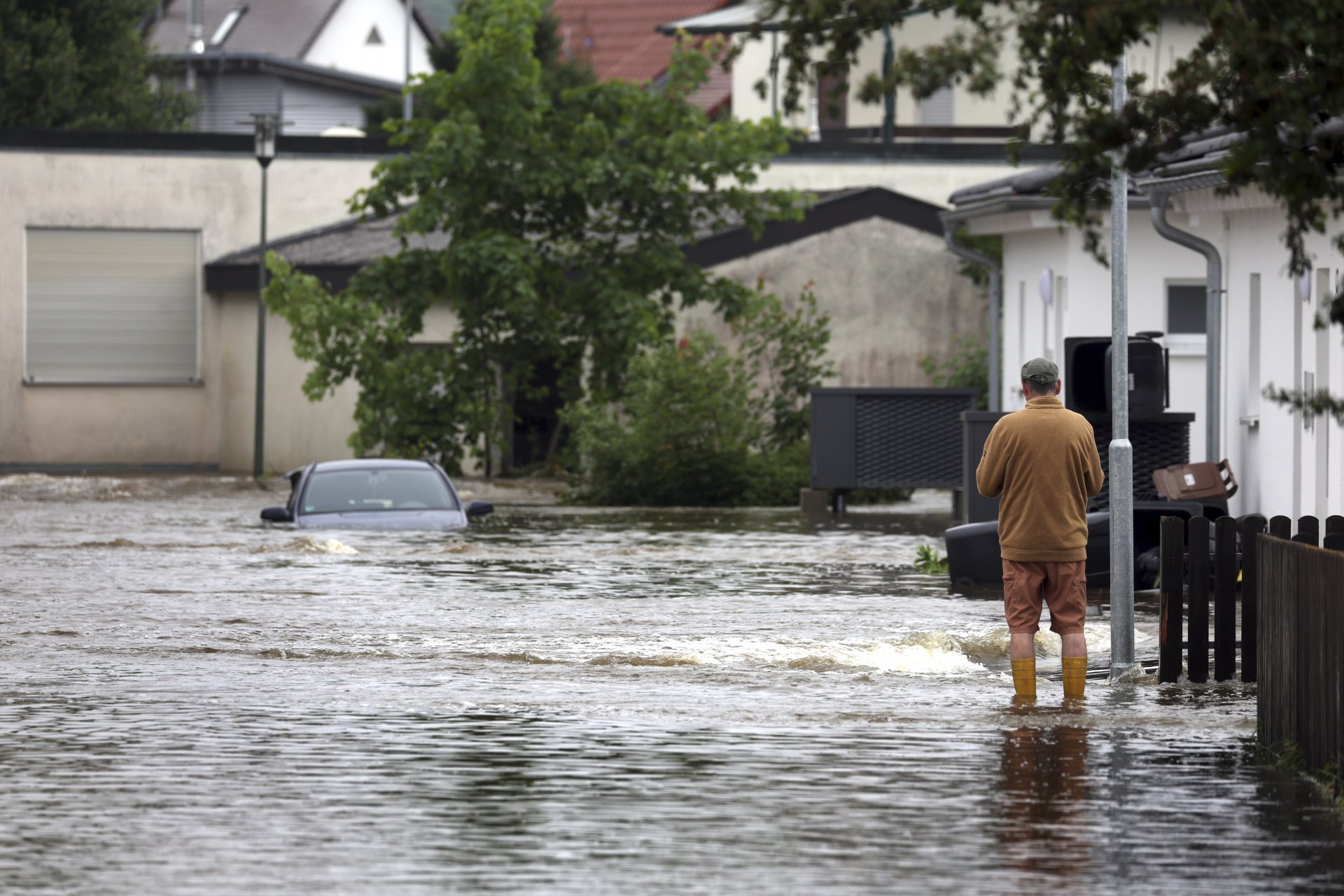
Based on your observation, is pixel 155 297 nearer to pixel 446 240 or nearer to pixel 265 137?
pixel 446 240

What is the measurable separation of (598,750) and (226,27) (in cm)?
7590

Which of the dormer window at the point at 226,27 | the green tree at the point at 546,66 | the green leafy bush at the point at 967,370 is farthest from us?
the dormer window at the point at 226,27

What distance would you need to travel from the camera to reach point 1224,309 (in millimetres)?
22422

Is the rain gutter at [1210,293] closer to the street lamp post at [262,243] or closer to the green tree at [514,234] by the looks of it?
the green tree at [514,234]

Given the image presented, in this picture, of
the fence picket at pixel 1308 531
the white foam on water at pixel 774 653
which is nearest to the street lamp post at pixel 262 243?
the white foam on water at pixel 774 653

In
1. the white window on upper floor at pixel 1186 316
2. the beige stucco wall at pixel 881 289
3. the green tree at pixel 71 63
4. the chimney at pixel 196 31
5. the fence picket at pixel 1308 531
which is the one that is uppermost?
the chimney at pixel 196 31

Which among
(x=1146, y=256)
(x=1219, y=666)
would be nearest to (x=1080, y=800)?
(x=1219, y=666)

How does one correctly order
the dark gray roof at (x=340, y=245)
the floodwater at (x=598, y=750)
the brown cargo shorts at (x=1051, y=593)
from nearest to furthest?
the floodwater at (x=598, y=750) → the brown cargo shorts at (x=1051, y=593) → the dark gray roof at (x=340, y=245)

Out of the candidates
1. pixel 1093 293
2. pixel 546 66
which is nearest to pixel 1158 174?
pixel 1093 293

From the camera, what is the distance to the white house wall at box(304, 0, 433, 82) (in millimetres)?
84875

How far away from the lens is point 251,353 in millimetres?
44156

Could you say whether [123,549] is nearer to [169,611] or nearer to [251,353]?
[169,611]

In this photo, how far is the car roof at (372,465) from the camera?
82.4 ft

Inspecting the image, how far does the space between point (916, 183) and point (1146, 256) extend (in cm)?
1966
